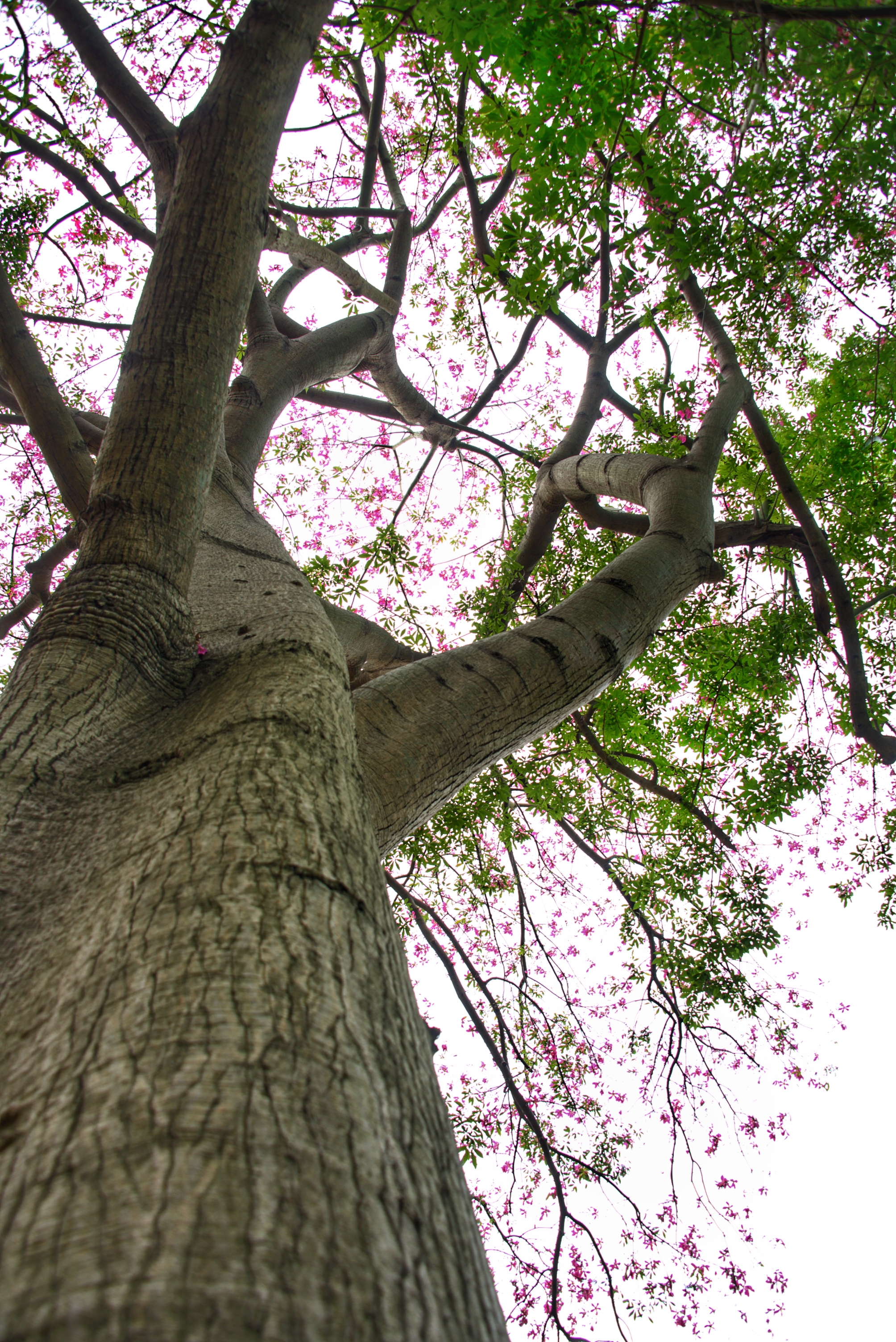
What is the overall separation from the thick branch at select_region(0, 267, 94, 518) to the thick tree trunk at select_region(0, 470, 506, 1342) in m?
1.73

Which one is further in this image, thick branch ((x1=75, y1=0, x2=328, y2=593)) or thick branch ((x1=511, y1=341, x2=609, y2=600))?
thick branch ((x1=511, y1=341, x2=609, y2=600))

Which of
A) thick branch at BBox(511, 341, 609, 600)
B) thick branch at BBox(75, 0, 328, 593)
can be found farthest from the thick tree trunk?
thick branch at BBox(511, 341, 609, 600)

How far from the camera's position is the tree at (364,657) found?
555 mm

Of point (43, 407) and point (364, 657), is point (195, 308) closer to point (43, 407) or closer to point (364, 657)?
point (43, 407)

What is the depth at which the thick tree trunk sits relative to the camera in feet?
1.51

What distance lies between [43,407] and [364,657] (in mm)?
1621

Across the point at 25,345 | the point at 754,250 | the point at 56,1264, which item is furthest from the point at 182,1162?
the point at 754,250

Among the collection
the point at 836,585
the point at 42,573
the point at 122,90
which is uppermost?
the point at 122,90

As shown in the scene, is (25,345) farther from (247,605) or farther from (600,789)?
(600,789)

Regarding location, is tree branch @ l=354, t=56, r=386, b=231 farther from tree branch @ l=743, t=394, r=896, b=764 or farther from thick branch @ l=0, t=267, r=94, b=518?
tree branch @ l=743, t=394, r=896, b=764

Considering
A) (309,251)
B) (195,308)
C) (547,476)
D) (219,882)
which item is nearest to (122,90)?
(309,251)

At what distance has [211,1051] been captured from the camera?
62 cm

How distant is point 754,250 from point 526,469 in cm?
257

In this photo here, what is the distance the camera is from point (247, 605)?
1.90 m
